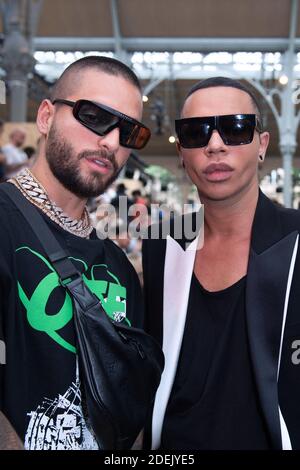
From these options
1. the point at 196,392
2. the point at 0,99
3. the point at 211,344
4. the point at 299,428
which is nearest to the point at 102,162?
the point at 0,99

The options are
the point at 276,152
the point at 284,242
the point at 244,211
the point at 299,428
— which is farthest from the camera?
the point at 276,152

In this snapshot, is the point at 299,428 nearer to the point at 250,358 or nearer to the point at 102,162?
the point at 250,358

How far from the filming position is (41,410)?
1.36 m

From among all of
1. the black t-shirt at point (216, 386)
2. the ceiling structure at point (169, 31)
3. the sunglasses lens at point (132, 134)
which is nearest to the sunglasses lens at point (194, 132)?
the sunglasses lens at point (132, 134)

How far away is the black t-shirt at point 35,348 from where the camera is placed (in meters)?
1.33

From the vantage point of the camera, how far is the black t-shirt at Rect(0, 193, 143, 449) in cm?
133

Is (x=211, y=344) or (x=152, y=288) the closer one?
(x=211, y=344)

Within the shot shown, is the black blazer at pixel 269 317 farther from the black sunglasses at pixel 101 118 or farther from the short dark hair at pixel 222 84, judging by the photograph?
the black sunglasses at pixel 101 118

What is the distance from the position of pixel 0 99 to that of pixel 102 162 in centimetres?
39

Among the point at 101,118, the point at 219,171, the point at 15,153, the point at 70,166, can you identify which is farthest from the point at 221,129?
the point at 15,153

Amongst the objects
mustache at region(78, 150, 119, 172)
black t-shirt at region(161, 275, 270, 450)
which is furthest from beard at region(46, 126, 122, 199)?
black t-shirt at region(161, 275, 270, 450)

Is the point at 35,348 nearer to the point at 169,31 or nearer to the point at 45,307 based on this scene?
the point at 45,307

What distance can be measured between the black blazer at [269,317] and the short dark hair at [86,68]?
67 cm

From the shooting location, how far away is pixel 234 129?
5.75 feet
